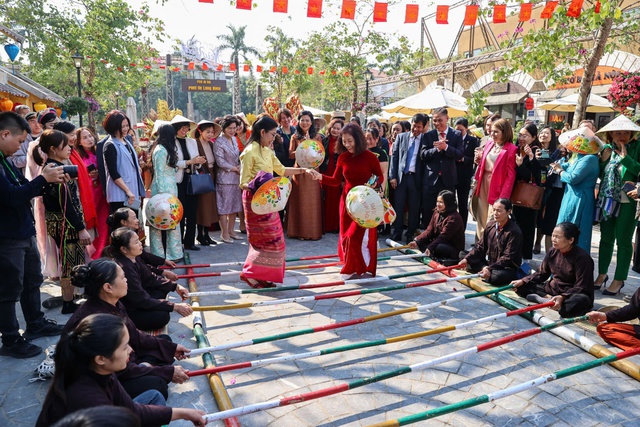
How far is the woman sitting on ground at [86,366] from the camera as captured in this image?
1817mm

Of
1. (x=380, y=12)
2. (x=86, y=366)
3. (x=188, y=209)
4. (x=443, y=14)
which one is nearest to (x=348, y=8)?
(x=380, y=12)

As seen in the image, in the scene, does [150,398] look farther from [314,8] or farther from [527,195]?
[314,8]

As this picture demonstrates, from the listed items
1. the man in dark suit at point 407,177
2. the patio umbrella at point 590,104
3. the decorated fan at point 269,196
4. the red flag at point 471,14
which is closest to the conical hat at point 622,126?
the man in dark suit at point 407,177

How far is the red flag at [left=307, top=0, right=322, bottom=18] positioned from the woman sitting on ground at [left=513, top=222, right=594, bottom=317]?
7045 mm

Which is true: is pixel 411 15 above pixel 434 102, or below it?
above

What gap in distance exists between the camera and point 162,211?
5.19 meters

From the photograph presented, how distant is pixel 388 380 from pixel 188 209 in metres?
4.15

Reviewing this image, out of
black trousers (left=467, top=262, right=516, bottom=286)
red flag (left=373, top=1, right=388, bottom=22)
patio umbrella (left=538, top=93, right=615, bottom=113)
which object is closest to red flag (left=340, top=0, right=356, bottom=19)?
red flag (left=373, top=1, right=388, bottom=22)

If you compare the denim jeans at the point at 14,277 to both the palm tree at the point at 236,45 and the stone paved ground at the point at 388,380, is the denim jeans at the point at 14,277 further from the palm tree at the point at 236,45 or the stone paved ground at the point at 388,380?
the palm tree at the point at 236,45

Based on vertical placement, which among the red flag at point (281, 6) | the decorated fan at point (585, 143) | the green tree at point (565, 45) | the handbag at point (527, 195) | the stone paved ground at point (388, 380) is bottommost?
Result: the stone paved ground at point (388, 380)

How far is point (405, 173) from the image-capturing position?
279 inches

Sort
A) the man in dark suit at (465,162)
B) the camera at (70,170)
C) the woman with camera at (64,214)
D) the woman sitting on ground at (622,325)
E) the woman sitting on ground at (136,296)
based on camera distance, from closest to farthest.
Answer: the woman sitting on ground at (136,296) → the woman sitting on ground at (622,325) → the camera at (70,170) → the woman with camera at (64,214) → the man in dark suit at (465,162)

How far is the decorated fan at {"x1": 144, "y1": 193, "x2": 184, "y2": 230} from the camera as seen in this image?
205 inches

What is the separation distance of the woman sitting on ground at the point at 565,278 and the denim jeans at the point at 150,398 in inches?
131
